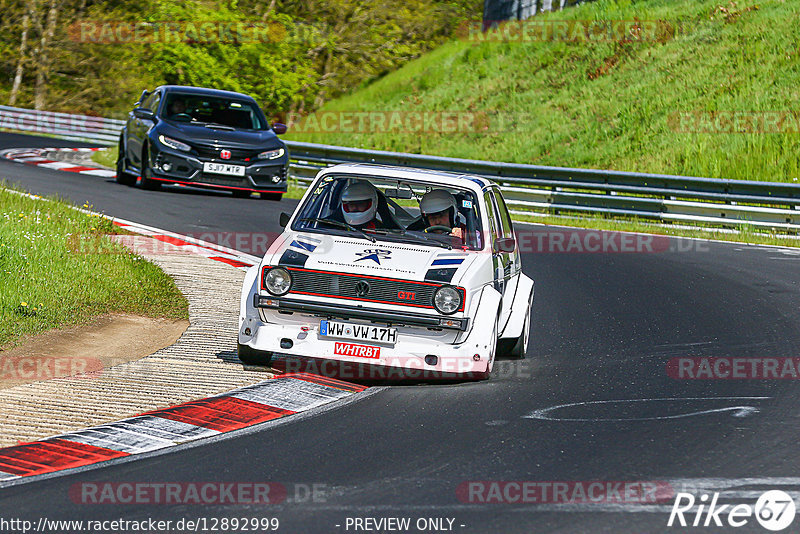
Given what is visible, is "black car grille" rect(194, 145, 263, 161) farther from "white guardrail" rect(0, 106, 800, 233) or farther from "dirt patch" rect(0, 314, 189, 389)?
"dirt patch" rect(0, 314, 189, 389)

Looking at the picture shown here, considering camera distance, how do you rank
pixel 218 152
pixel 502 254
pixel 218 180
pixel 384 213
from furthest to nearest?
pixel 218 180 < pixel 218 152 < pixel 502 254 < pixel 384 213

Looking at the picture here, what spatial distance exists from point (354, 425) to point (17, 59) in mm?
49850

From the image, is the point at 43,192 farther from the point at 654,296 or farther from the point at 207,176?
the point at 654,296

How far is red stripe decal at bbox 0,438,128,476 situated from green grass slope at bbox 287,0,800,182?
68.7 ft

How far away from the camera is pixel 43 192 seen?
17.8 m

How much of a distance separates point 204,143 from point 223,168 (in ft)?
1.66

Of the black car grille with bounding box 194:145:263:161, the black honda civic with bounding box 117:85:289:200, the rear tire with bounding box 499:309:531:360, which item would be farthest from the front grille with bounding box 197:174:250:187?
the rear tire with bounding box 499:309:531:360

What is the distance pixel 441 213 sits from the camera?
28.3ft

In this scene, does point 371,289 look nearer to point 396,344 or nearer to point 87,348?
point 396,344

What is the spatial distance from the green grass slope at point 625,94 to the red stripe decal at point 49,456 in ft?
68.7

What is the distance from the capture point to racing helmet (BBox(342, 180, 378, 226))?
8617 mm

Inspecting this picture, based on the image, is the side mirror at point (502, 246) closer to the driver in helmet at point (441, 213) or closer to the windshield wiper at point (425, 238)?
the driver in helmet at point (441, 213)

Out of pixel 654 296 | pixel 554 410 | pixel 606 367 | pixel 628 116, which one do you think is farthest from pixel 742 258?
pixel 628 116

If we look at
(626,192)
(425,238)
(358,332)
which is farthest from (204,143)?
(358,332)
